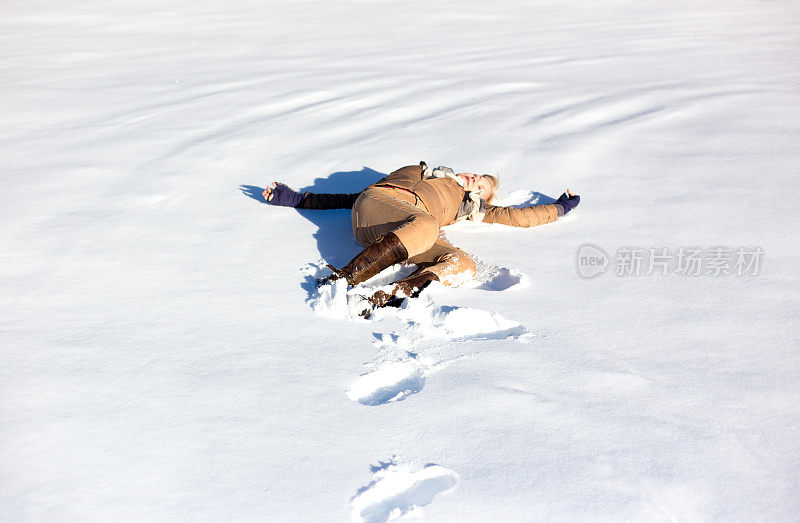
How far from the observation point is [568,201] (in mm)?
3262

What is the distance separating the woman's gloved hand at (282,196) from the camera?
3203 mm

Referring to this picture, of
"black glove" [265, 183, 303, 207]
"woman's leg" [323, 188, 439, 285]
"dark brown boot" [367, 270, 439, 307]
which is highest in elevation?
"black glove" [265, 183, 303, 207]

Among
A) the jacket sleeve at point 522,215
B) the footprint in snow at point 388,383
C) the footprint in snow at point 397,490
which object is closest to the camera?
the footprint in snow at point 397,490

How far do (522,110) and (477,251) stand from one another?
83.9 inches

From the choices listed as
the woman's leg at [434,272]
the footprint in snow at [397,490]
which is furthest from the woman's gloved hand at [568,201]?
the footprint in snow at [397,490]

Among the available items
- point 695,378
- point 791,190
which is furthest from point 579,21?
point 695,378

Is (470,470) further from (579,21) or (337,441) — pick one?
(579,21)

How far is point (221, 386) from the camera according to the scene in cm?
201

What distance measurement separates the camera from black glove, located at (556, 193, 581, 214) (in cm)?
324

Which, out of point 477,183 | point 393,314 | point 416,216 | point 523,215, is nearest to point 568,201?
point 523,215
